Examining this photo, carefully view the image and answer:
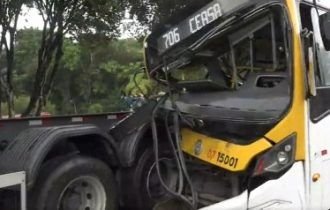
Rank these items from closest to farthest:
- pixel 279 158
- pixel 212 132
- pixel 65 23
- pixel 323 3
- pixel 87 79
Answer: pixel 279 158
pixel 212 132
pixel 323 3
pixel 65 23
pixel 87 79

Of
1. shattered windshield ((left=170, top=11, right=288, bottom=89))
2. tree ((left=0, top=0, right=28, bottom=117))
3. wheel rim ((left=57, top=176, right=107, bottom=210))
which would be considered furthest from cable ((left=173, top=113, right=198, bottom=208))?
tree ((left=0, top=0, right=28, bottom=117))

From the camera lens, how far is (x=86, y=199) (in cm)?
529

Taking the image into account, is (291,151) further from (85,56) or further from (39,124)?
(85,56)

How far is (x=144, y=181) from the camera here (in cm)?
588

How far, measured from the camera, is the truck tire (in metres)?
5.78

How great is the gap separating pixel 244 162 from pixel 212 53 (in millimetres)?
1233

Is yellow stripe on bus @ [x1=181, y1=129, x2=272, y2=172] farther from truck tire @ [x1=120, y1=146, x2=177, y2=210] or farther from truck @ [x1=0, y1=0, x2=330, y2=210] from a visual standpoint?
truck tire @ [x1=120, y1=146, x2=177, y2=210]

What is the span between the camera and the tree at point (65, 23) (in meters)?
16.0

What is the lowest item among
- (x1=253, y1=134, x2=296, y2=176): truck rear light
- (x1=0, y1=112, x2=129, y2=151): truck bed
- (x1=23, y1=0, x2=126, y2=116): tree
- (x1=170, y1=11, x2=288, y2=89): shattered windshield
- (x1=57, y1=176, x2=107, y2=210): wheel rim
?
(x1=57, y1=176, x2=107, y2=210): wheel rim

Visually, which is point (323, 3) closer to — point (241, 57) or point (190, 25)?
point (241, 57)

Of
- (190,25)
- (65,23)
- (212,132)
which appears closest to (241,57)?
(190,25)

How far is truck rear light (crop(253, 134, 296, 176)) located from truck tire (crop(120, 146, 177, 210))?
102 centimetres

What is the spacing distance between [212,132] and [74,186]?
135 centimetres

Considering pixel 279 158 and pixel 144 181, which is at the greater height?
pixel 279 158
